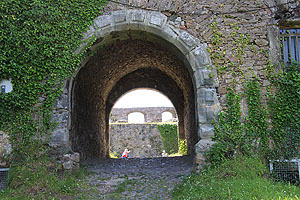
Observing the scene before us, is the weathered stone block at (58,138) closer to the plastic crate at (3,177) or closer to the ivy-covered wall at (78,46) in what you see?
the ivy-covered wall at (78,46)

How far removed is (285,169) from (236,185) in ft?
4.82

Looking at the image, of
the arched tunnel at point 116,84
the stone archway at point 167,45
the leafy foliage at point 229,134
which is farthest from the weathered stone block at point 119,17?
the leafy foliage at point 229,134

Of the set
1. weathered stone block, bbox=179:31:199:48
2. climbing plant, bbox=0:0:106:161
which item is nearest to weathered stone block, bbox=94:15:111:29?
climbing plant, bbox=0:0:106:161

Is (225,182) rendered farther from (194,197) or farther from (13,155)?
(13,155)

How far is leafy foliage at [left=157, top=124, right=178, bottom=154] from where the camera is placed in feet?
58.0

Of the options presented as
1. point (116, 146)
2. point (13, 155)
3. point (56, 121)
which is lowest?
point (116, 146)

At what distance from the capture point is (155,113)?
21125mm

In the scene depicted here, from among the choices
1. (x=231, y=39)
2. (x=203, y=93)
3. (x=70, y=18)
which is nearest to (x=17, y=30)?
(x=70, y=18)

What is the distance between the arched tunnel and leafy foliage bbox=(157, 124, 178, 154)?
566cm

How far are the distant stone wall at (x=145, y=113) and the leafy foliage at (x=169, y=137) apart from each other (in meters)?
2.85

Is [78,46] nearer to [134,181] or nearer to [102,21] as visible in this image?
[102,21]

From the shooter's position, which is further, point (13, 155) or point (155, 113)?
point (155, 113)

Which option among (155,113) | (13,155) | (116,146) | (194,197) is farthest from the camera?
(155,113)

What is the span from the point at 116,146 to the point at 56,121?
42.0 ft
